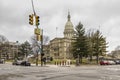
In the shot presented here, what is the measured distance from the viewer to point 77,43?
85.4 m

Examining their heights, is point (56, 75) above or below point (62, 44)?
below

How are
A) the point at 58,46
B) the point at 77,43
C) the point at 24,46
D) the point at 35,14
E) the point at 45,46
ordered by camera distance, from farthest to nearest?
the point at 58,46
the point at 24,46
the point at 45,46
the point at 77,43
the point at 35,14

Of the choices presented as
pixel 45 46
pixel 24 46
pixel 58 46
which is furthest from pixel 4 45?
pixel 58 46

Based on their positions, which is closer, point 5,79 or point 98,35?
point 5,79

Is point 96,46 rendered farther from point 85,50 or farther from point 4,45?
point 4,45

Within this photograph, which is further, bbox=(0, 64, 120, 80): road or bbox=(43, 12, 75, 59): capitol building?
bbox=(43, 12, 75, 59): capitol building

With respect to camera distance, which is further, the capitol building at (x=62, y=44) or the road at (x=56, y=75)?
the capitol building at (x=62, y=44)

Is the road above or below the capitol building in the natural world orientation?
below

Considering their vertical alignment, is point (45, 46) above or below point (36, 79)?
above

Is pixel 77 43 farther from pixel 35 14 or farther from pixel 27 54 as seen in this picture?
pixel 27 54

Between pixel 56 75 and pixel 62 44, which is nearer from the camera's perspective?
pixel 56 75

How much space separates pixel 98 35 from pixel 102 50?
452 centimetres

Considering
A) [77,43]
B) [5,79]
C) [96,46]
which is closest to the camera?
[5,79]

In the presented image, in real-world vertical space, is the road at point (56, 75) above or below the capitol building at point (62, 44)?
below
